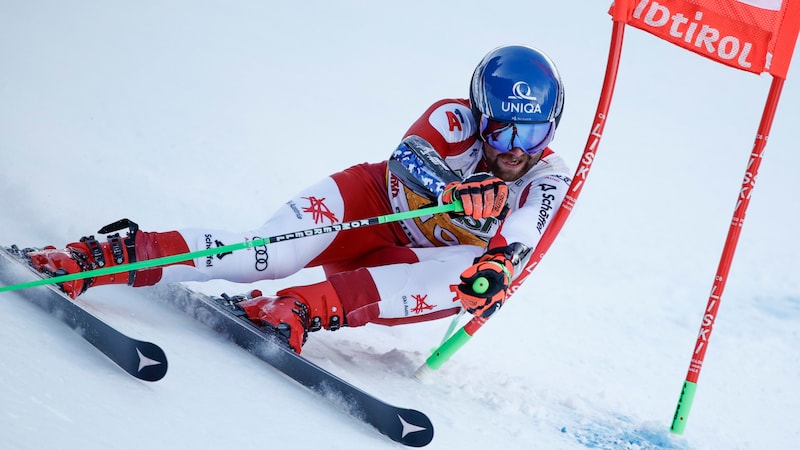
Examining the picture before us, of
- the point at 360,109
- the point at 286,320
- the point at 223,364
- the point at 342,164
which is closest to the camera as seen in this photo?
the point at 223,364

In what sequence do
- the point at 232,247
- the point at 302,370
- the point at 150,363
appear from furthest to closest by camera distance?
the point at 232,247 < the point at 302,370 < the point at 150,363

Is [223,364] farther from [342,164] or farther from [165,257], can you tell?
[342,164]

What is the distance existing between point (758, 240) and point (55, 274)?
22.1 ft

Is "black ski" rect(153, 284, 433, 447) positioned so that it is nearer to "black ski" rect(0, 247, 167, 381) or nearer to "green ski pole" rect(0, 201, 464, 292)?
"green ski pole" rect(0, 201, 464, 292)

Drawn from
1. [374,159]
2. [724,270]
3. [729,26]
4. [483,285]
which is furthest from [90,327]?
[374,159]

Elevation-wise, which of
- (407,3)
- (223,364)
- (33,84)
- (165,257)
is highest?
(407,3)

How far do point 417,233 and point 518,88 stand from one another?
0.72m

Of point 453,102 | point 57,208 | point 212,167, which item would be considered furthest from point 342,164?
point 453,102

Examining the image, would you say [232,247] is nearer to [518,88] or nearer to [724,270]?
[518,88]

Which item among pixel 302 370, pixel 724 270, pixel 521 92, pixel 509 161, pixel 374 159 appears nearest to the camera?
pixel 302 370

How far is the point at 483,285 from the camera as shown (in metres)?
2.65

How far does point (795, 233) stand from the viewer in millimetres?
8109

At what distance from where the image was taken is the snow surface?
2.29 metres

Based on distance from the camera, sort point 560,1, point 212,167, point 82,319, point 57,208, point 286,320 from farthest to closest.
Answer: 1. point 560,1
2. point 212,167
3. point 57,208
4. point 286,320
5. point 82,319
